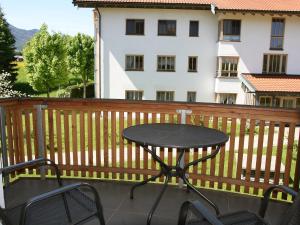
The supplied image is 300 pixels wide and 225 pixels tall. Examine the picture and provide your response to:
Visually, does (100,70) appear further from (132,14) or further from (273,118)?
(273,118)

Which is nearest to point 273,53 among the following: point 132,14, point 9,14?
point 132,14

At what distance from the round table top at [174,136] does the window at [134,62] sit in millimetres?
15461

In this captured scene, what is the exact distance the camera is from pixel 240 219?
1883 millimetres

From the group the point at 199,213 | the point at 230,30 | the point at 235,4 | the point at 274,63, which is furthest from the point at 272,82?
the point at 199,213

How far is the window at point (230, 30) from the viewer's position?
17844 millimetres

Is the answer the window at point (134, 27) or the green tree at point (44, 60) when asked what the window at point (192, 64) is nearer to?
the window at point (134, 27)

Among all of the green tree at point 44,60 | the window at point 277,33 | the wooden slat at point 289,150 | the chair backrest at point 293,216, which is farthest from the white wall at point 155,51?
the chair backrest at point 293,216

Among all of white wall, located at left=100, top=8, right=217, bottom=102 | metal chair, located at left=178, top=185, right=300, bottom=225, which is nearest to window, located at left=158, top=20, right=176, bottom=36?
white wall, located at left=100, top=8, right=217, bottom=102

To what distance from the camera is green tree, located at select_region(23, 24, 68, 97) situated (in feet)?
79.3

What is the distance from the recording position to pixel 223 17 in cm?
1772

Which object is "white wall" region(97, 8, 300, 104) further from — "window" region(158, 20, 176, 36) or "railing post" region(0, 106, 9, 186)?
"railing post" region(0, 106, 9, 186)

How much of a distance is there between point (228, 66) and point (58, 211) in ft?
58.3

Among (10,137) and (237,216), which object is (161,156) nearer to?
(237,216)

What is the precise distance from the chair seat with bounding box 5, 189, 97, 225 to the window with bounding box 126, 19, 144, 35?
16.7 meters
